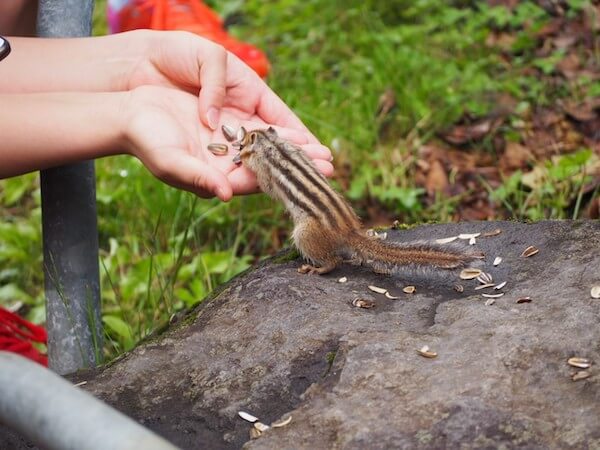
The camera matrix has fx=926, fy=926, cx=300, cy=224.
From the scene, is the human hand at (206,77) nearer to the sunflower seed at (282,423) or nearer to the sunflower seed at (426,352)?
the sunflower seed at (426,352)

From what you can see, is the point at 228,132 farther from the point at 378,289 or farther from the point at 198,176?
the point at 378,289

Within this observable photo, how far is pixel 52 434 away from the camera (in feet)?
4.12

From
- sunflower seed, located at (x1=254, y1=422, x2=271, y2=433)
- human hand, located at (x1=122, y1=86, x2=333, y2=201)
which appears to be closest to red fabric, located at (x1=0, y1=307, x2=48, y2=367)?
human hand, located at (x1=122, y1=86, x2=333, y2=201)

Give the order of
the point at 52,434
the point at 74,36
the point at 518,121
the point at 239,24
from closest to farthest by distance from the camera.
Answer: the point at 52,434 < the point at 74,36 < the point at 518,121 < the point at 239,24

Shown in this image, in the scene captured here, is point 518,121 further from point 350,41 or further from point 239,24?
point 239,24

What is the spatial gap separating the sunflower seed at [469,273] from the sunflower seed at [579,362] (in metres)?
0.60

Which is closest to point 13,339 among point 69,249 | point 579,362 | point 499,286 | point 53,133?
point 69,249

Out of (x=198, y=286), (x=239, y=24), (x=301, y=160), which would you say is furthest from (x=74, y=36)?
(x=239, y=24)

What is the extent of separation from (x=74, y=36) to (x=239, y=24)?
463cm

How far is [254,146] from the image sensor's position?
3227 millimetres

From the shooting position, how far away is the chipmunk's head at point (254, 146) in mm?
3207

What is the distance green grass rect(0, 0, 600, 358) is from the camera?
4.41 metres

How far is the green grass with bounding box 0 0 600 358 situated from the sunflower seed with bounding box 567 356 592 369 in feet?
5.75

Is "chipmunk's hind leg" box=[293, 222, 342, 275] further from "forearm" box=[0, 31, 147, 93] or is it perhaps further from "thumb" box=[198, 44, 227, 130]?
"forearm" box=[0, 31, 147, 93]
